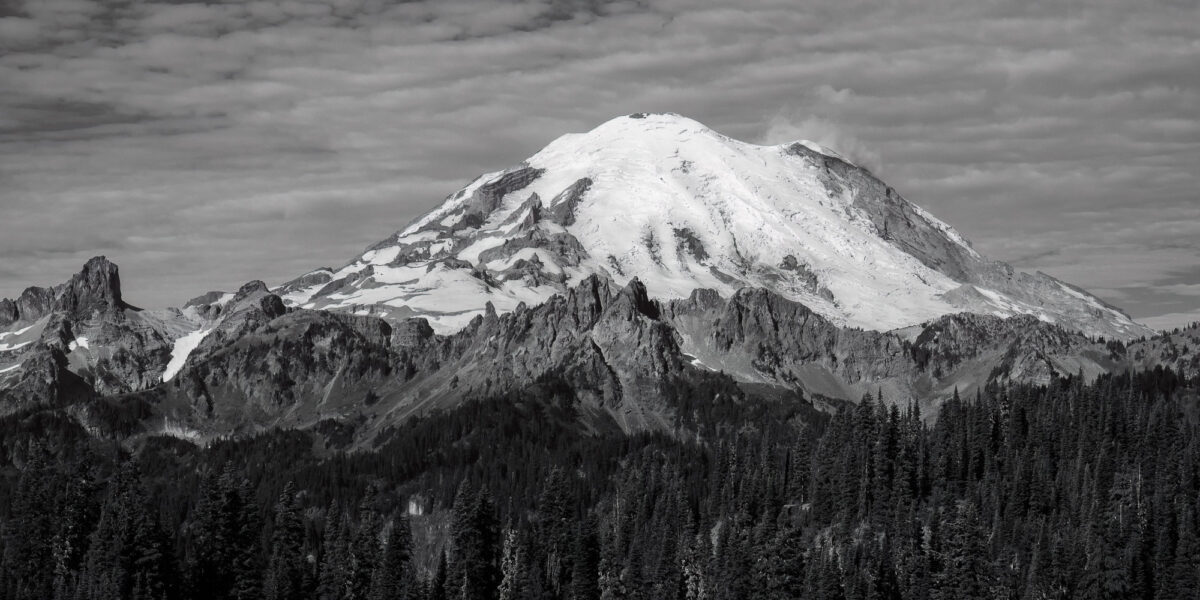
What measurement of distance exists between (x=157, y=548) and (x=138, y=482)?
20384mm

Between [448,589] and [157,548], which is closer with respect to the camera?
[157,548]

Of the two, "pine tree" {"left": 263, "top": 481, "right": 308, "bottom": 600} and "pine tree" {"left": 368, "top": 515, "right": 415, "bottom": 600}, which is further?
"pine tree" {"left": 368, "top": 515, "right": 415, "bottom": 600}

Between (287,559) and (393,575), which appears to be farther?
(393,575)

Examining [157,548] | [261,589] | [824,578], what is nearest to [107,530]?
[157,548]

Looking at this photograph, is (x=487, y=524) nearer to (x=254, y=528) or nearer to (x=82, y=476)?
(x=254, y=528)

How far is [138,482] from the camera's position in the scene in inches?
7589

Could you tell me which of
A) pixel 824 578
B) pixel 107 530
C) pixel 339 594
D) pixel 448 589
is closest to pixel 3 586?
pixel 107 530

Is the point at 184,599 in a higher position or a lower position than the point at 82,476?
lower

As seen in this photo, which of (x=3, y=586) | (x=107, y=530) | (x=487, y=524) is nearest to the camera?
(x=107, y=530)

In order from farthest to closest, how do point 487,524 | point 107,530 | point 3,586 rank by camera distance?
point 487,524, point 3,586, point 107,530

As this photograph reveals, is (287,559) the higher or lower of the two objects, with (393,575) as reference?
higher

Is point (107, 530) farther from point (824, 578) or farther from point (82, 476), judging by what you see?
point (824, 578)

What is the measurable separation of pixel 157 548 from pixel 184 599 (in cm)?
622

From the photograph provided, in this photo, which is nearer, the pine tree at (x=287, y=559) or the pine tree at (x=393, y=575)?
the pine tree at (x=287, y=559)
